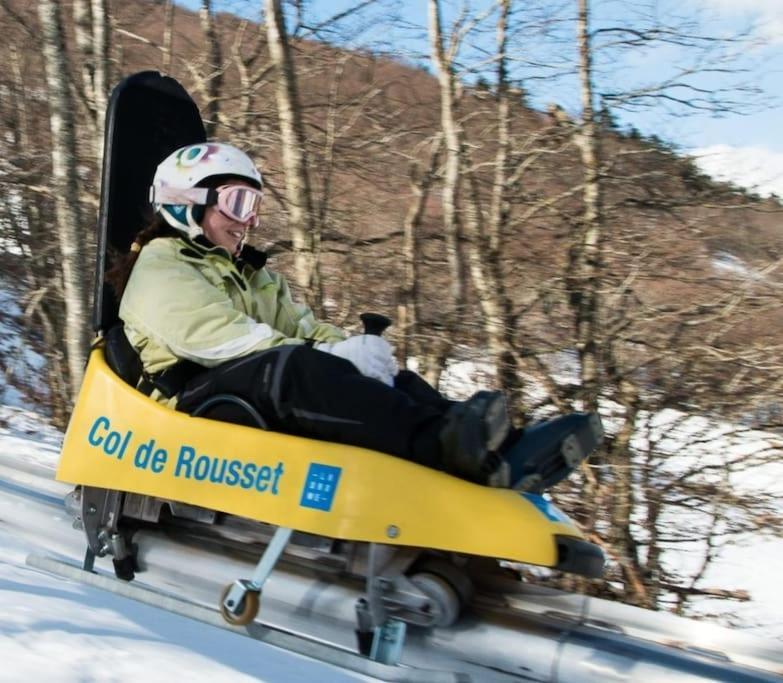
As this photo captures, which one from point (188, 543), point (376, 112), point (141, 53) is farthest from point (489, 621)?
point (141, 53)

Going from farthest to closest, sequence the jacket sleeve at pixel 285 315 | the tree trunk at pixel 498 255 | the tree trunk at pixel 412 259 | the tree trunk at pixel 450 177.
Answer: the tree trunk at pixel 450 177
the tree trunk at pixel 412 259
the tree trunk at pixel 498 255
the jacket sleeve at pixel 285 315

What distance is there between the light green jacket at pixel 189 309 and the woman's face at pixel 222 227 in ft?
0.16

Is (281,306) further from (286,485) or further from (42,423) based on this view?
(42,423)

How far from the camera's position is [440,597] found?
9.37 ft

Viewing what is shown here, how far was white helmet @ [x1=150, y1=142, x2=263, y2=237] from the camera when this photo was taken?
3463mm

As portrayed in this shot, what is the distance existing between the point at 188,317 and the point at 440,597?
3.87ft

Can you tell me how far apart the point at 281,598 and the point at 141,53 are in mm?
8875

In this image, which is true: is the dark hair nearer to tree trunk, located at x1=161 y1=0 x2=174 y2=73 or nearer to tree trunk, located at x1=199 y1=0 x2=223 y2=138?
tree trunk, located at x1=199 y1=0 x2=223 y2=138

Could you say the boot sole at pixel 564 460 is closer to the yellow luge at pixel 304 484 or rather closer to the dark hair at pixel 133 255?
the yellow luge at pixel 304 484

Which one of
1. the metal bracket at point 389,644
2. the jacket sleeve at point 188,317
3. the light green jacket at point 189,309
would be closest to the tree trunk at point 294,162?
the light green jacket at point 189,309

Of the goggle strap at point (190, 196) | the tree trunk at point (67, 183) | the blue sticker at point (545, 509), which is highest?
the tree trunk at point (67, 183)

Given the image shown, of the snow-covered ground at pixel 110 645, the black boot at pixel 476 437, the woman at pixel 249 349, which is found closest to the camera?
the snow-covered ground at pixel 110 645

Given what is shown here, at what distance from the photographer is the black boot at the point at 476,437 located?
265 centimetres

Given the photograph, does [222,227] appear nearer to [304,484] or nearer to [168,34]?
[304,484]
